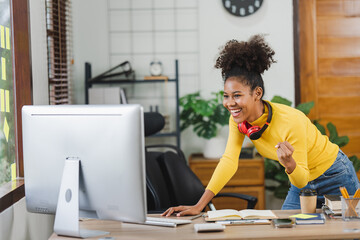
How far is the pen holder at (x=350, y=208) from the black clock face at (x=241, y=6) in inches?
101

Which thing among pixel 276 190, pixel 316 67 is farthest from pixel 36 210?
pixel 316 67

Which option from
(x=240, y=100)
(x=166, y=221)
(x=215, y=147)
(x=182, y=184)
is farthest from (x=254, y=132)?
(x=215, y=147)

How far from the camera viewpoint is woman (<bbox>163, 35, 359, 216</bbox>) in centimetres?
201

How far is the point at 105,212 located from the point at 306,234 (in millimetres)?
706

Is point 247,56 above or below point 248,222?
Answer: above

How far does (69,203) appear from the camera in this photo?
1.77m

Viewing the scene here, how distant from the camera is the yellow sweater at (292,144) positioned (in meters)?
1.98

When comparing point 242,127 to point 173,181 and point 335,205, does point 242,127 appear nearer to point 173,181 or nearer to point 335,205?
point 335,205

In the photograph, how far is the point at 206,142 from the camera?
4012 mm

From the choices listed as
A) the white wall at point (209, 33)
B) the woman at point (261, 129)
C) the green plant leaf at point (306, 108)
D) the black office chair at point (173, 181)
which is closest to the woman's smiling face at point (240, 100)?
the woman at point (261, 129)

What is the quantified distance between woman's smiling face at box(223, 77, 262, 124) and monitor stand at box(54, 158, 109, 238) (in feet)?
2.32

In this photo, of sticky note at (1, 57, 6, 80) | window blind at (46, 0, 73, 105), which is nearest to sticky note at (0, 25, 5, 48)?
sticky note at (1, 57, 6, 80)

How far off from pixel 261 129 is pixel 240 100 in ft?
0.49

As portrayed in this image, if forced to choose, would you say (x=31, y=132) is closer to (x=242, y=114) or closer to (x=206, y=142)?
(x=242, y=114)
